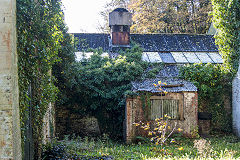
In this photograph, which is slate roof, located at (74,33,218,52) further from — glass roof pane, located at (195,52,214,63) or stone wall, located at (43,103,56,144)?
stone wall, located at (43,103,56,144)

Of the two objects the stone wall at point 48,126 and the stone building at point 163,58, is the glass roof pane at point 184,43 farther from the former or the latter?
the stone wall at point 48,126

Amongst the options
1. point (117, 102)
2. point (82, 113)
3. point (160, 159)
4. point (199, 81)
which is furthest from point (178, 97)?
point (160, 159)

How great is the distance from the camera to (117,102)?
15172mm

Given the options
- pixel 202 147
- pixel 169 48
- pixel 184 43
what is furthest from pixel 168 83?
pixel 184 43

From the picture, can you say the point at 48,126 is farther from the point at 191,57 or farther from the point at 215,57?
the point at 215,57

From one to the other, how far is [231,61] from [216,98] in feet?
6.84

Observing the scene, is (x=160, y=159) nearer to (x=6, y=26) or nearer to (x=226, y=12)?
(x=6, y=26)

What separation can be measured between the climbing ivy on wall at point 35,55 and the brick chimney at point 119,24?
9945 millimetres

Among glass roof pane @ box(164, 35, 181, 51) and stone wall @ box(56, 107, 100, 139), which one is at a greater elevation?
glass roof pane @ box(164, 35, 181, 51)

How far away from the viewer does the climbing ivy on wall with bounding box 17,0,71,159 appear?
601cm

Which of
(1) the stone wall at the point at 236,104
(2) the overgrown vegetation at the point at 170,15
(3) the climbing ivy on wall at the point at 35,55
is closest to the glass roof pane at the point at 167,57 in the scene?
(1) the stone wall at the point at 236,104

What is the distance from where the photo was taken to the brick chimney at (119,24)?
1928cm

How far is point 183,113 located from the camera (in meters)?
13.9

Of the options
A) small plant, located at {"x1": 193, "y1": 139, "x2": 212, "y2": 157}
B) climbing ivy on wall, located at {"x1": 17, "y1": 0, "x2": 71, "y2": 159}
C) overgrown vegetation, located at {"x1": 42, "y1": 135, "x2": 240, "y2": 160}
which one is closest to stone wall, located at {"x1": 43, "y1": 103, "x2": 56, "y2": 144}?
overgrown vegetation, located at {"x1": 42, "y1": 135, "x2": 240, "y2": 160}
